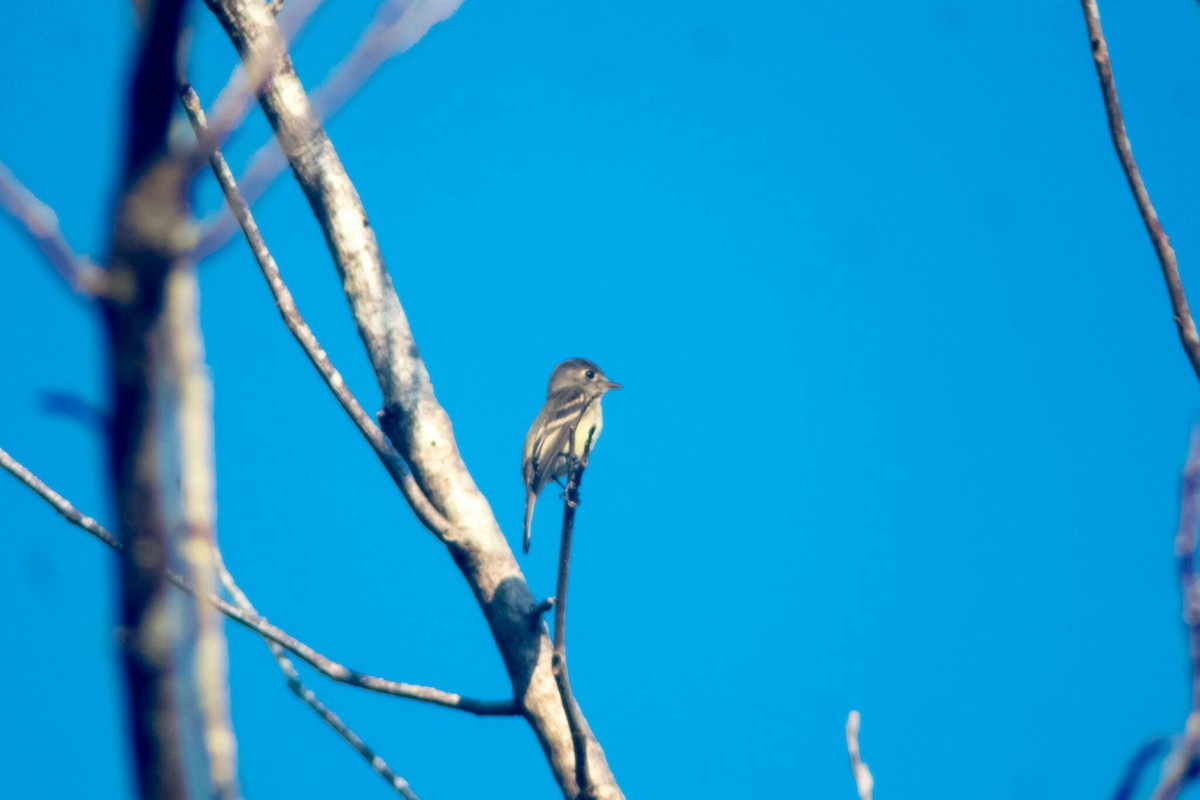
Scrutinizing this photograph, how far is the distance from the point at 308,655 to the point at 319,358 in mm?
937

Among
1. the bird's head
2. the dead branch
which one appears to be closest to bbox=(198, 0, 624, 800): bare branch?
the dead branch

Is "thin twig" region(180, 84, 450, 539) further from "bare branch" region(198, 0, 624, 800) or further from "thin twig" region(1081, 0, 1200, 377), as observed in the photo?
"thin twig" region(1081, 0, 1200, 377)

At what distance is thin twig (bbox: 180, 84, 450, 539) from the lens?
3.56m

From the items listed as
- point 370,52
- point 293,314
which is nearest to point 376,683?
point 293,314

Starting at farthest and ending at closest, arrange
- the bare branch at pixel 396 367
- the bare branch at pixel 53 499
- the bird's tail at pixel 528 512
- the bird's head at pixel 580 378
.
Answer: the bird's head at pixel 580 378 → the bird's tail at pixel 528 512 → the bare branch at pixel 396 367 → the bare branch at pixel 53 499

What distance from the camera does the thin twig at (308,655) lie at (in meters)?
2.89

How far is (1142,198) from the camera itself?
7.07 ft

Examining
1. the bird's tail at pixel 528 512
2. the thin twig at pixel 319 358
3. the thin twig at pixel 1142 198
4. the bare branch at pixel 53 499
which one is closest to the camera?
the thin twig at pixel 1142 198

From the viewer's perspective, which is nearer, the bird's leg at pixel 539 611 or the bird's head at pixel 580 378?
the bird's leg at pixel 539 611

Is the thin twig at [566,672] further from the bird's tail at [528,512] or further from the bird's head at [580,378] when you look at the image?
the bird's head at [580,378]

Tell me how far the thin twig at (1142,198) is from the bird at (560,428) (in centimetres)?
508

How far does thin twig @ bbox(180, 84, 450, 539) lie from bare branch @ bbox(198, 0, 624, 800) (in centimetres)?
15

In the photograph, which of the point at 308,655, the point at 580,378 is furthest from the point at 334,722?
the point at 580,378

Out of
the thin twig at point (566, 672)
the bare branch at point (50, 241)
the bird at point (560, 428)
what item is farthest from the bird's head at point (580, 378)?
the bare branch at point (50, 241)
